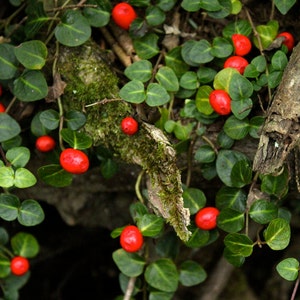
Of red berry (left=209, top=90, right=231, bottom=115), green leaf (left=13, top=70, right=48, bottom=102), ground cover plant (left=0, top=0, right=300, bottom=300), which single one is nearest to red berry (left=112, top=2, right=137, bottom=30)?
ground cover plant (left=0, top=0, right=300, bottom=300)

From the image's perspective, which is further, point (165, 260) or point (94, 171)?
point (94, 171)

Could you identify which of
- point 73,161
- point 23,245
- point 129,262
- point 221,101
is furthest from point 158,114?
point 23,245

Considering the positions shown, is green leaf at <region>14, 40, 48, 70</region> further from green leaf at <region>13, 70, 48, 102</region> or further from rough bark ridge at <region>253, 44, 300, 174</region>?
rough bark ridge at <region>253, 44, 300, 174</region>

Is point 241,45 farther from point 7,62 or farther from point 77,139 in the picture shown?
point 7,62

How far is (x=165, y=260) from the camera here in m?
2.28

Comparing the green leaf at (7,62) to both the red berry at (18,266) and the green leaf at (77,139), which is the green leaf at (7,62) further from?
the red berry at (18,266)

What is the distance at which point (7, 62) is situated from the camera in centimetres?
225

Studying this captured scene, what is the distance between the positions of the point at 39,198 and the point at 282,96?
1.44m

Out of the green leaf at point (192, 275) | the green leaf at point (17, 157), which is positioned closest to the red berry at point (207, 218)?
the green leaf at point (192, 275)

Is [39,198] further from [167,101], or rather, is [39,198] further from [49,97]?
[167,101]

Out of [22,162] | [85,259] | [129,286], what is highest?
[22,162]

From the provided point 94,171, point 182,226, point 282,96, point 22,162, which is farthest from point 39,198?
point 282,96

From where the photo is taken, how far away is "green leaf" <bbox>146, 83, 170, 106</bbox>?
2.16 meters

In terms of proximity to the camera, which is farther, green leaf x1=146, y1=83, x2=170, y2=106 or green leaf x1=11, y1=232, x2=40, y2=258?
green leaf x1=11, y1=232, x2=40, y2=258
